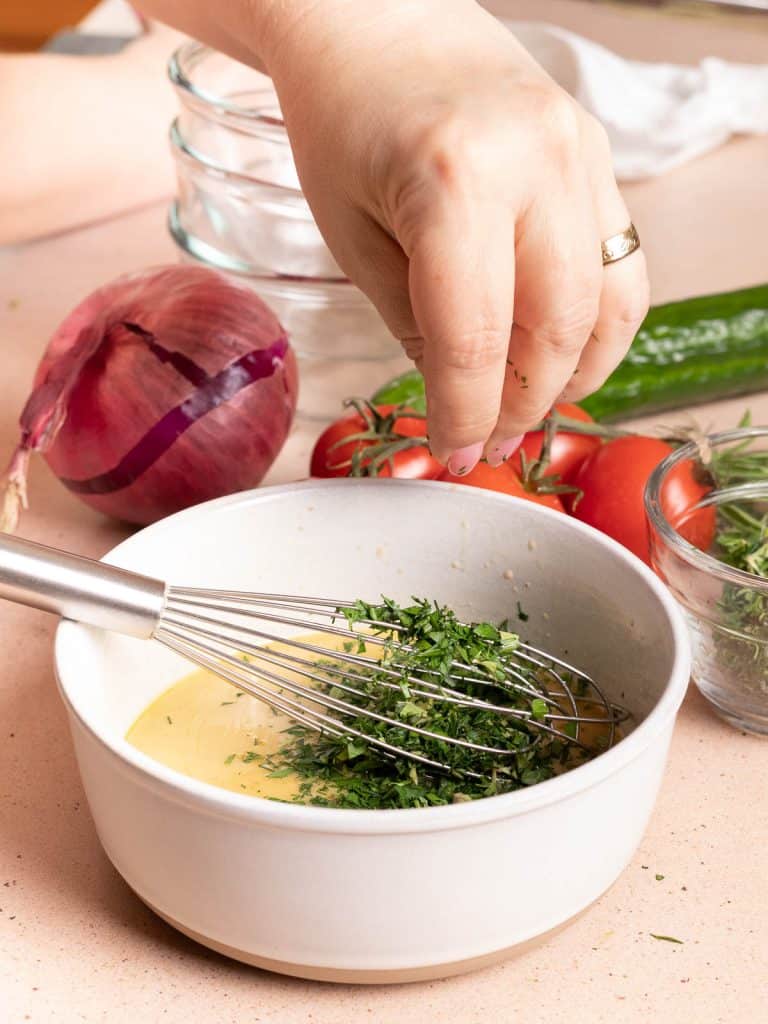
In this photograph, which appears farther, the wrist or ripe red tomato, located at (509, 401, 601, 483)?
ripe red tomato, located at (509, 401, 601, 483)

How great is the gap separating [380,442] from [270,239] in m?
0.30

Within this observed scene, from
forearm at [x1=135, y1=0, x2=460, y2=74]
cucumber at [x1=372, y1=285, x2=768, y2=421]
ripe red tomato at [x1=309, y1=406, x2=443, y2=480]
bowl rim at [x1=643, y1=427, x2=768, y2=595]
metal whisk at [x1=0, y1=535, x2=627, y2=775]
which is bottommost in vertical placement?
cucumber at [x1=372, y1=285, x2=768, y2=421]

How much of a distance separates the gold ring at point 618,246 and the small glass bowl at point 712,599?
0.54 ft

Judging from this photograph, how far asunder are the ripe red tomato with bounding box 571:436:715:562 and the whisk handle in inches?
13.9

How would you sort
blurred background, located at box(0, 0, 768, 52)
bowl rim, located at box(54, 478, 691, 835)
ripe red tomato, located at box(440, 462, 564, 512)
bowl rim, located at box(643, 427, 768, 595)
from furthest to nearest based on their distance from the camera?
blurred background, located at box(0, 0, 768, 52)
ripe red tomato, located at box(440, 462, 564, 512)
bowl rim, located at box(643, 427, 768, 595)
bowl rim, located at box(54, 478, 691, 835)

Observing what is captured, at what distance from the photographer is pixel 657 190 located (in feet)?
4.83

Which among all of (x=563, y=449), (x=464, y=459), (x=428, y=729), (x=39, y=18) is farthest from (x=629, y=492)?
(x=39, y=18)

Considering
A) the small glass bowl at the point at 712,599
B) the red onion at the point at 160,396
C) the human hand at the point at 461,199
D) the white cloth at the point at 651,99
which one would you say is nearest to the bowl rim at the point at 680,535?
the small glass bowl at the point at 712,599

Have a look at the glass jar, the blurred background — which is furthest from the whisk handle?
the blurred background

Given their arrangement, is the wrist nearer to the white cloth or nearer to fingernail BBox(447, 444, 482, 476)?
fingernail BBox(447, 444, 482, 476)

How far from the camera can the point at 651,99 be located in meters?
1.49

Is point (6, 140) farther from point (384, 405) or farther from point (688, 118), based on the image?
point (688, 118)

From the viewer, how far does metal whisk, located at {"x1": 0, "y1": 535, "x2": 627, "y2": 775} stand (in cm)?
60

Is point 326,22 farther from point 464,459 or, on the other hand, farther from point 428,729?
A: point 428,729
